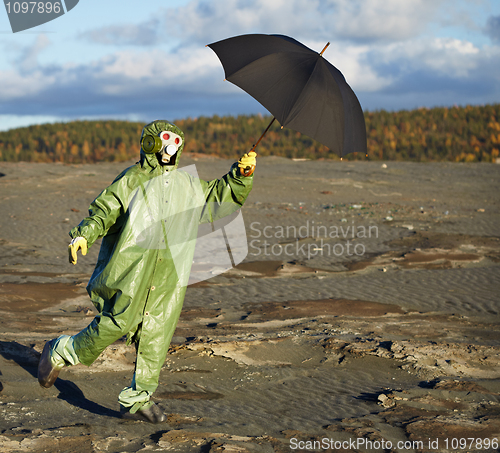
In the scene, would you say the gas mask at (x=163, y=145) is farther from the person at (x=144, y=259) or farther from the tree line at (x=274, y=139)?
the tree line at (x=274, y=139)

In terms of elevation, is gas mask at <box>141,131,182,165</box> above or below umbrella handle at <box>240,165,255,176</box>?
above

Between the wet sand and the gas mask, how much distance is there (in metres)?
1.85

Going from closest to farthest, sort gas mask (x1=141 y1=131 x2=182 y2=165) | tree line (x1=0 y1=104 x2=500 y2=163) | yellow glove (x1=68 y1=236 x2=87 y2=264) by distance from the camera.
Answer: yellow glove (x1=68 y1=236 x2=87 y2=264) → gas mask (x1=141 y1=131 x2=182 y2=165) → tree line (x1=0 y1=104 x2=500 y2=163)

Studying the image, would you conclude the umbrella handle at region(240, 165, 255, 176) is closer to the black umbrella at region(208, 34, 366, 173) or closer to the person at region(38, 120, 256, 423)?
the person at region(38, 120, 256, 423)

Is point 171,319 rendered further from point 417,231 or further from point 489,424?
point 417,231

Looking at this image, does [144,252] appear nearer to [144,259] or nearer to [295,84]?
[144,259]

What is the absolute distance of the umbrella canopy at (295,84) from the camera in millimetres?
4012

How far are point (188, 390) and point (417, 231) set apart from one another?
10439 millimetres

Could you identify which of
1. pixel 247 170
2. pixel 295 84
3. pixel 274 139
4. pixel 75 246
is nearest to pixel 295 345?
pixel 247 170

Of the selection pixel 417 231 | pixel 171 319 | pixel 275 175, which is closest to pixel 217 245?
pixel 417 231

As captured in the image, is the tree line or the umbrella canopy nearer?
the umbrella canopy

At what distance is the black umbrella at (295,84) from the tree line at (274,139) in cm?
2670

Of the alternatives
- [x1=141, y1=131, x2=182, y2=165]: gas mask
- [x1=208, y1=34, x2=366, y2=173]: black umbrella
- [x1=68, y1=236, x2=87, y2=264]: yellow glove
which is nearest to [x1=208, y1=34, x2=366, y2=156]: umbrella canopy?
[x1=208, y1=34, x2=366, y2=173]: black umbrella

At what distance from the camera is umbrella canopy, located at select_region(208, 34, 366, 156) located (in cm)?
401
